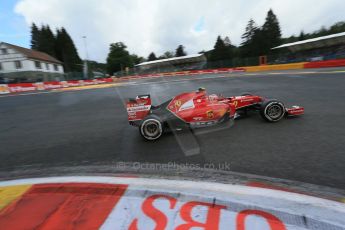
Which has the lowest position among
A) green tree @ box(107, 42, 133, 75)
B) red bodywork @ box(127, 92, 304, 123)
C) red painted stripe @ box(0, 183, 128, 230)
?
red painted stripe @ box(0, 183, 128, 230)

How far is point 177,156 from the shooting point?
4902 mm

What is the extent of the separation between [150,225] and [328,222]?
6.51 feet

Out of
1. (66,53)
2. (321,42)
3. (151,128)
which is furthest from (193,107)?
(66,53)

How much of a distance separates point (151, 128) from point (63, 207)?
9.39 ft

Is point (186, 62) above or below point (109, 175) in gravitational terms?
above

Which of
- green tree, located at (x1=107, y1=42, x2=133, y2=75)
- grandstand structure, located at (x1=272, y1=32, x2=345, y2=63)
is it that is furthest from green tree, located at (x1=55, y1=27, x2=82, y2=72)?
grandstand structure, located at (x1=272, y1=32, x2=345, y2=63)

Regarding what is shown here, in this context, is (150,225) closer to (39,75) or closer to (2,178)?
(2,178)

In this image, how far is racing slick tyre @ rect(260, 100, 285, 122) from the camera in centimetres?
637

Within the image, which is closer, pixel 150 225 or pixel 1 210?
pixel 150 225

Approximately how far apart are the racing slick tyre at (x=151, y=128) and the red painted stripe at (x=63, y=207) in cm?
206

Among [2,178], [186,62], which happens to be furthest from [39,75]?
[2,178]

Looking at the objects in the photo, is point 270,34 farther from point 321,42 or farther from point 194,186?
point 194,186

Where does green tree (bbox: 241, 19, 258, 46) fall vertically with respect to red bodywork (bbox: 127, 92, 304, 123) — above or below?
above

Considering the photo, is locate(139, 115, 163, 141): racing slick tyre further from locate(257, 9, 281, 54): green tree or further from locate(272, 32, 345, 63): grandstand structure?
locate(257, 9, 281, 54): green tree
